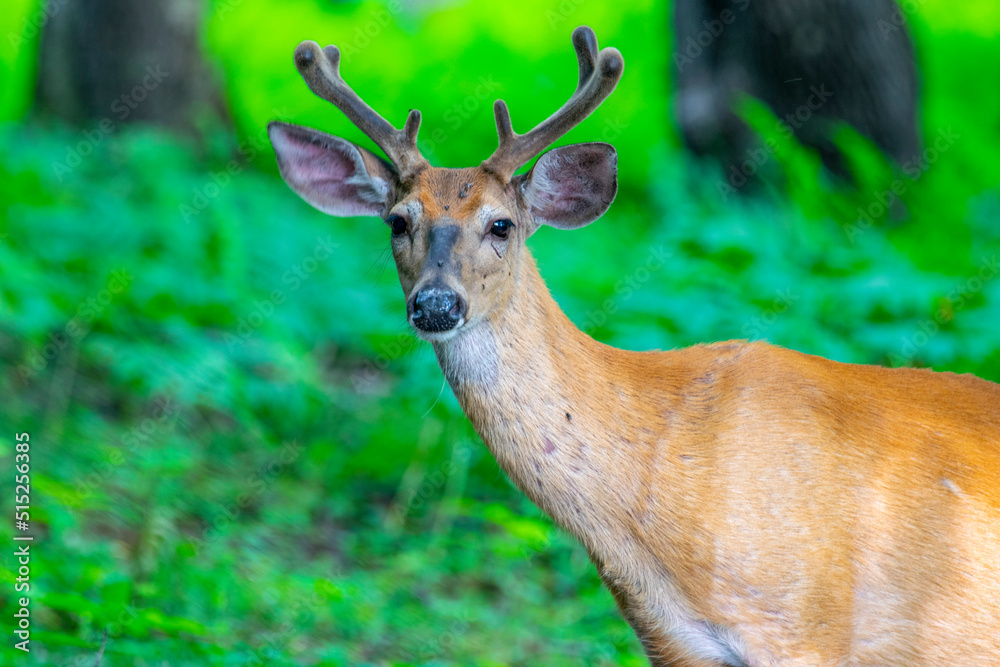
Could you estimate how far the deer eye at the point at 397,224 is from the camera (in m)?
3.86

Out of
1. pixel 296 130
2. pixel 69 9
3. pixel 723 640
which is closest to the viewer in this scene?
pixel 723 640

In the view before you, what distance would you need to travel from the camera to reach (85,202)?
7.99 meters

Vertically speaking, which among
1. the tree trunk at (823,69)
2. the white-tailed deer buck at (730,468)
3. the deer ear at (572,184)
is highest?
the tree trunk at (823,69)

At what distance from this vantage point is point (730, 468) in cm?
337

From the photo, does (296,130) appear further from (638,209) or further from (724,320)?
(638,209)

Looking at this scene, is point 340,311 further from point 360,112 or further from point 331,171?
point 360,112

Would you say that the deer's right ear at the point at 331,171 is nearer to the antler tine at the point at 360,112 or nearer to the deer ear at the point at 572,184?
the antler tine at the point at 360,112

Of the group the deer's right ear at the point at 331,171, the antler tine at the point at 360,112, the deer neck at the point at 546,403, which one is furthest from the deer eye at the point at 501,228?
the deer's right ear at the point at 331,171

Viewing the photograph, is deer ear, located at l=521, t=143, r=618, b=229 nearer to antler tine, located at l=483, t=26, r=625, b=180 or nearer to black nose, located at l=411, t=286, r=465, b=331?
antler tine, located at l=483, t=26, r=625, b=180

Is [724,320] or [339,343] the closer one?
[724,320]

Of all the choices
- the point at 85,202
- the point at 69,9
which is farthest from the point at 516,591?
the point at 69,9

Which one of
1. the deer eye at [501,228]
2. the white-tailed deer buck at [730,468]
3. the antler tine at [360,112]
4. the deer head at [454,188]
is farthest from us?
the antler tine at [360,112]

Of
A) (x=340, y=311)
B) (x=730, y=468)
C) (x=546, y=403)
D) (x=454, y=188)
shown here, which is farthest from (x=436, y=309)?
(x=340, y=311)

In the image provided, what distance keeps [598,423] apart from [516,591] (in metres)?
2.33
